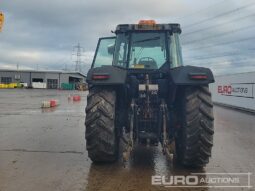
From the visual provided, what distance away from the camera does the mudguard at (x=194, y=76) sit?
545cm

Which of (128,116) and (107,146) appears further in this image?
(128,116)

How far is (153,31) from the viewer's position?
6359mm

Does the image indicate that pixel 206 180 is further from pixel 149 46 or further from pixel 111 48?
pixel 111 48

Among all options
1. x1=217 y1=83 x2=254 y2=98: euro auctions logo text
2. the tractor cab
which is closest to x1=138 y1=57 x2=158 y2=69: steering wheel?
the tractor cab

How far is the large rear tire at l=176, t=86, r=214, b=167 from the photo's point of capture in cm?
546

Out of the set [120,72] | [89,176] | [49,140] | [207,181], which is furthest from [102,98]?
[49,140]

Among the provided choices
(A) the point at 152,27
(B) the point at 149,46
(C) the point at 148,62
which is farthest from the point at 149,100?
(A) the point at 152,27

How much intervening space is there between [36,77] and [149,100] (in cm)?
7972

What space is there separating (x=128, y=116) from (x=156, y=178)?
4.29 ft

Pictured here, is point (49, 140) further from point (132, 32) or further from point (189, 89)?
point (189, 89)

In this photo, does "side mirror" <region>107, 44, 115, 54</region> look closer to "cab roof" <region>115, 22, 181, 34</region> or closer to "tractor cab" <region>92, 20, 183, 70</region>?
"tractor cab" <region>92, 20, 183, 70</region>

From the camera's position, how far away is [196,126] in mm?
5461

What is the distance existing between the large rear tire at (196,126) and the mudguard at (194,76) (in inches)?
10.4

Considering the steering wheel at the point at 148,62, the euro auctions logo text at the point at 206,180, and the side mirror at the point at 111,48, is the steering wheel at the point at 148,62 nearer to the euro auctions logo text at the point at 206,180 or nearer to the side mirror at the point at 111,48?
the side mirror at the point at 111,48
